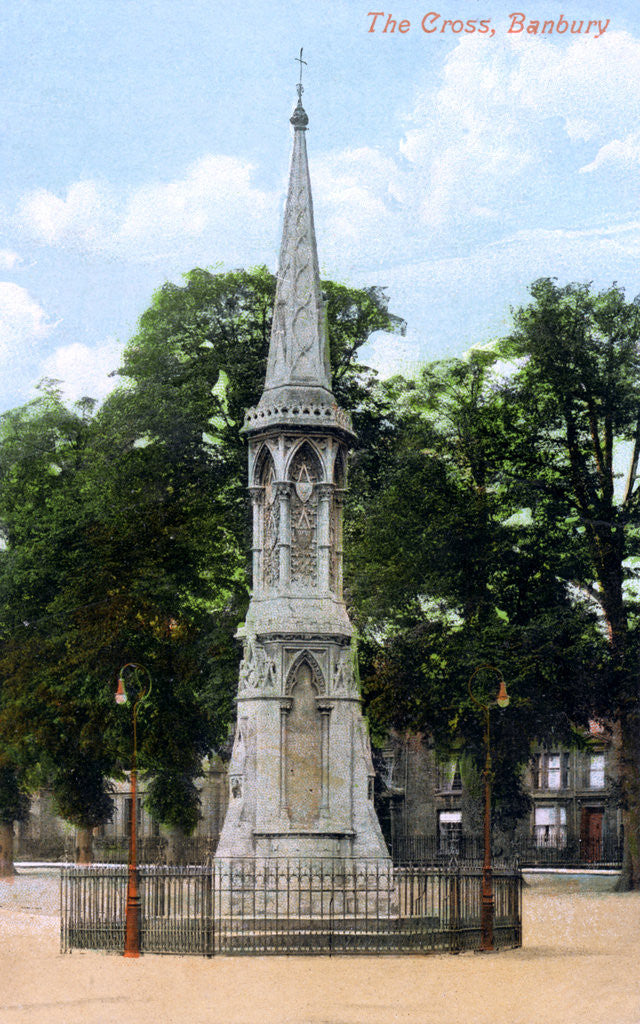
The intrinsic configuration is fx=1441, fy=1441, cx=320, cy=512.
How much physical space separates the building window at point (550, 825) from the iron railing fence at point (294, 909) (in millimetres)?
40410

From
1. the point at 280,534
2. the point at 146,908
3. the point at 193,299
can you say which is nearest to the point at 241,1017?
the point at 146,908

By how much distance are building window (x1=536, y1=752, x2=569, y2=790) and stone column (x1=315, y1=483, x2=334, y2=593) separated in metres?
41.9

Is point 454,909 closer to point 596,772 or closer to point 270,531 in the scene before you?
point 270,531

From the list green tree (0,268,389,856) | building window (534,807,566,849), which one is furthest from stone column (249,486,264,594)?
building window (534,807,566,849)

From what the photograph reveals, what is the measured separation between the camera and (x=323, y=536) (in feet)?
80.2

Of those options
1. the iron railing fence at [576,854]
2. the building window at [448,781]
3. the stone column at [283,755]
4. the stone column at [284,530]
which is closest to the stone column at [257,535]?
the stone column at [284,530]

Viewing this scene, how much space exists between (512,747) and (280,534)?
659 inches

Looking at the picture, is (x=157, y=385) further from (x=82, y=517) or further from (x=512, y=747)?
(x=512, y=747)

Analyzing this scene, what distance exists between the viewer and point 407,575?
4031 centimetres

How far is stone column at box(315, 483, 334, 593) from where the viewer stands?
24.4 metres

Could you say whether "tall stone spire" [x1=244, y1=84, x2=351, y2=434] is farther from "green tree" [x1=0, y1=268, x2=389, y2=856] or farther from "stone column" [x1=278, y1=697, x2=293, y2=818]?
"green tree" [x1=0, y1=268, x2=389, y2=856]

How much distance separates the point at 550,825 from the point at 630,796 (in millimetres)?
26601

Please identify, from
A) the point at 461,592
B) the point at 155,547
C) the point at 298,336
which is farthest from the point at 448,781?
the point at 298,336

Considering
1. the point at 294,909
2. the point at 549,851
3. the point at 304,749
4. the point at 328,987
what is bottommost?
the point at 549,851
